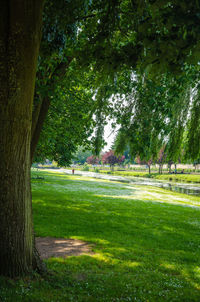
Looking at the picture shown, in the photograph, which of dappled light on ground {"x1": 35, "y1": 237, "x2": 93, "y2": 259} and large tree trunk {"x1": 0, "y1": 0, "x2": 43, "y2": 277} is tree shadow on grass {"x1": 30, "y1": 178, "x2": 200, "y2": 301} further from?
large tree trunk {"x1": 0, "y1": 0, "x2": 43, "y2": 277}

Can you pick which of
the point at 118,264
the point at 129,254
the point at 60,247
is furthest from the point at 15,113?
the point at 129,254

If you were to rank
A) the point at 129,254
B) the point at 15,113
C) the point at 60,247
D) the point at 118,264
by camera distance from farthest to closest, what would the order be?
the point at 60,247, the point at 129,254, the point at 118,264, the point at 15,113

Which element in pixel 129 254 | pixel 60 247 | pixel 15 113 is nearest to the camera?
pixel 15 113

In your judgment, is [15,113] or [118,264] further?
[118,264]

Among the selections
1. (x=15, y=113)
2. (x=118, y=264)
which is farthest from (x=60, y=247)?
(x=15, y=113)

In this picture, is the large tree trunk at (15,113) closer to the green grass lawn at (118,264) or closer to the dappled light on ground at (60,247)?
the green grass lawn at (118,264)

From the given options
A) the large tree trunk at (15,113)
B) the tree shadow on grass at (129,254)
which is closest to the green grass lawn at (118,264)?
the tree shadow on grass at (129,254)

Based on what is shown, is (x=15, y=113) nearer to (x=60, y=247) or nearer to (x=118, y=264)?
(x=118, y=264)

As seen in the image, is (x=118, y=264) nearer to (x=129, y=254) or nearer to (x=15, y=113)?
(x=129, y=254)

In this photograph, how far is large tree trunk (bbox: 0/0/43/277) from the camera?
3.73 meters

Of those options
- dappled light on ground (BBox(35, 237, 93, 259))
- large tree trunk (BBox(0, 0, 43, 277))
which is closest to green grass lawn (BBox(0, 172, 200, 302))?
dappled light on ground (BBox(35, 237, 93, 259))

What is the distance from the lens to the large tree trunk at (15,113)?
3.73 m

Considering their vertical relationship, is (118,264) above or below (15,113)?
below

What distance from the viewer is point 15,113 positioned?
379 cm
